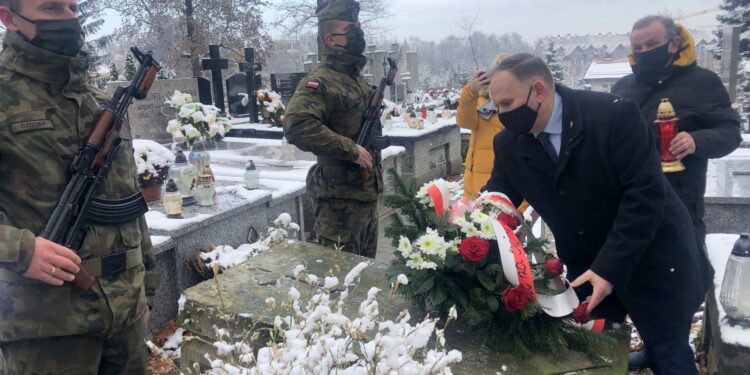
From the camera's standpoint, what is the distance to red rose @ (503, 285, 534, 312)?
212 cm

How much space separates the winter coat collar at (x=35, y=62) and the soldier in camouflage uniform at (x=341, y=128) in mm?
1719

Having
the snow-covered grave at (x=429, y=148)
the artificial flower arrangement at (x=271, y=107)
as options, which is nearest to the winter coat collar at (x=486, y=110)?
the snow-covered grave at (x=429, y=148)

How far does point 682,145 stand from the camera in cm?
324

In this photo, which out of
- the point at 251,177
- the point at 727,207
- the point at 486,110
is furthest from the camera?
the point at 251,177

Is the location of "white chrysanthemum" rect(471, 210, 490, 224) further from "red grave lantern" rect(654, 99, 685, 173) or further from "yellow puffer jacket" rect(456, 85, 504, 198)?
"yellow puffer jacket" rect(456, 85, 504, 198)

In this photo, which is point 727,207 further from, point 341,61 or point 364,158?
point 341,61

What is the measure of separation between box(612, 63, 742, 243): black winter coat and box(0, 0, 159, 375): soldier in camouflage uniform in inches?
117

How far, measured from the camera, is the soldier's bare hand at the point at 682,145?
10.6ft

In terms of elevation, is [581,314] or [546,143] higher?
[546,143]

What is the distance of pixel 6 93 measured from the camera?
6.93ft

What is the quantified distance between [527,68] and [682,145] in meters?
1.41

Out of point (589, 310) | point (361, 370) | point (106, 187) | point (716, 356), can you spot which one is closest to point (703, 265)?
point (716, 356)

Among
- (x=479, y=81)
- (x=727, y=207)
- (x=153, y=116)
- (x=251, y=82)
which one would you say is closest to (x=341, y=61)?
(x=479, y=81)

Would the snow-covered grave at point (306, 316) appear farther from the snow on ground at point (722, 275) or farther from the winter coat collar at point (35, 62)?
the winter coat collar at point (35, 62)
